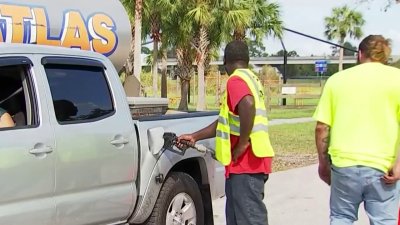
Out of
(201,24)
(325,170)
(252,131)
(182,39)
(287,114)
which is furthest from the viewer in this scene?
(287,114)

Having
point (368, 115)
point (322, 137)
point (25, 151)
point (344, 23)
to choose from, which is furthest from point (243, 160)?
point (344, 23)

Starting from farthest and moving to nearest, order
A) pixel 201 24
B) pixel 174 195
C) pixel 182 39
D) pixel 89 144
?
1. pixel 182 39
2. pixel 201 24
3. pixel 174 195
4. pixel 89 144

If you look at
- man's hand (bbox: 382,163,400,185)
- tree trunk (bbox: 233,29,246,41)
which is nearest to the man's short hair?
man's hand (bbox: 382,163,400,185)

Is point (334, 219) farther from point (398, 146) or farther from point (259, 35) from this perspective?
point (259, 35)

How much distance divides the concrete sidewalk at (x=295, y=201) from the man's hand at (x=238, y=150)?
8.68ft

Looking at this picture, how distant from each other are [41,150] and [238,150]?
1.48 meters

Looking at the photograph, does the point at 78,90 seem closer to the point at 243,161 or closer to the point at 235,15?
the point at 243,161

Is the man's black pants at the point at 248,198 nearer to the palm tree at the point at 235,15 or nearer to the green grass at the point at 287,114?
the palm tree at the point at 235,15

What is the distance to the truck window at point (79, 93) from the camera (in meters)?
4.70

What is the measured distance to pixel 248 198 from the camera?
4898 mm

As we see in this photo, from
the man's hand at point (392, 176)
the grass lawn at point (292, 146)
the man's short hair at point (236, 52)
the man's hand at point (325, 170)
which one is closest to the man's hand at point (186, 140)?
the man's short hair at point (236, 52)

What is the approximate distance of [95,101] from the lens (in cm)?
509

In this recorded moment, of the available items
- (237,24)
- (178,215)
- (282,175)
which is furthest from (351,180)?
(237,24)

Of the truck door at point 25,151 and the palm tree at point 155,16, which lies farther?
the palm tree at point 155,16
